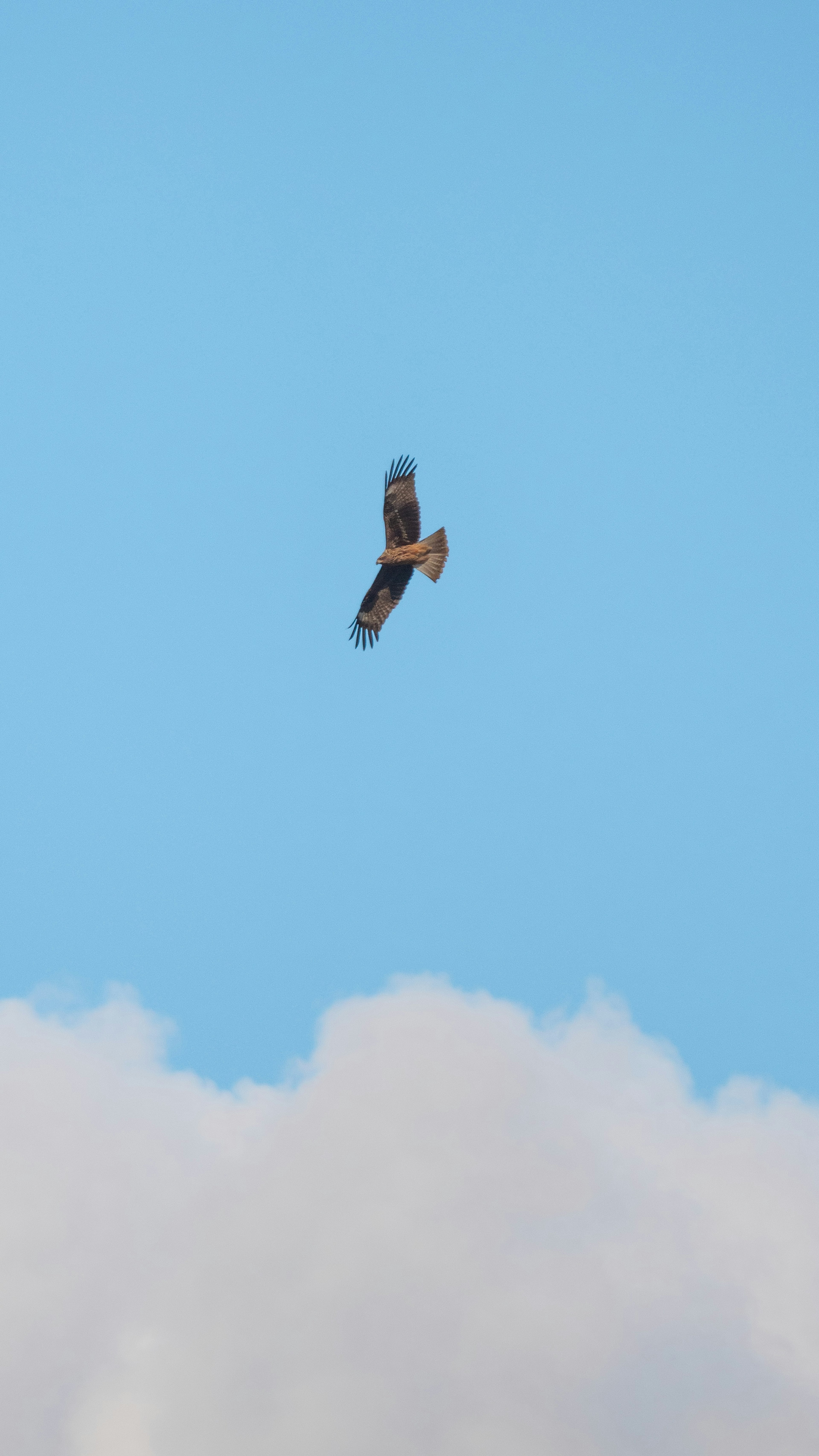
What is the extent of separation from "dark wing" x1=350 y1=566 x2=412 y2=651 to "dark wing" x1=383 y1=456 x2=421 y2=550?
1.58m

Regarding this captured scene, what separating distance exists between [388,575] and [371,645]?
2432mm

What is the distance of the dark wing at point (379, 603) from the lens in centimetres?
5644

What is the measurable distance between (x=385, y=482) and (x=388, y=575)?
3.00 metres

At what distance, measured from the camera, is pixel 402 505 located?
5506cm

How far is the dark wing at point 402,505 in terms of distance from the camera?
55.0m

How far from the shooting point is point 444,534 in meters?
55.3

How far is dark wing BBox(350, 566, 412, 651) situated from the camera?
185ft

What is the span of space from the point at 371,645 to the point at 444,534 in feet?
14.8

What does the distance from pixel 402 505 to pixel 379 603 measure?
364cm

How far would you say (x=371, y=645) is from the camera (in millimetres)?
57219

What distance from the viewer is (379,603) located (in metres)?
57.1

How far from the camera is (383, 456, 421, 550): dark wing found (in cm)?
5503

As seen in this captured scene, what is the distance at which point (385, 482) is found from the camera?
181 ft

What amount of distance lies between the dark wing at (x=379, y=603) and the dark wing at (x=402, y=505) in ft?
5.19
